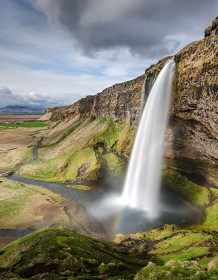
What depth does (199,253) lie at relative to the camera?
974 inches

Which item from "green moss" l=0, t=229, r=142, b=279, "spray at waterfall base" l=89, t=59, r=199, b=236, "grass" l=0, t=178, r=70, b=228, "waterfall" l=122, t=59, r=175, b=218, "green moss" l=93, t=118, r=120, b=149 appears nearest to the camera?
"green moss" l=0, t=229, r=142, b=279

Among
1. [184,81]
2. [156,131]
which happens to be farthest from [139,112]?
[184,81]

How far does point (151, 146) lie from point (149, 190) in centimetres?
1010

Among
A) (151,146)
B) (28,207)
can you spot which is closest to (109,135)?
(151,146)

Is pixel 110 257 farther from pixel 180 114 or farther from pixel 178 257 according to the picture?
pixel 180 114

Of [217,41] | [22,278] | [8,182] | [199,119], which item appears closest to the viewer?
[22,278]

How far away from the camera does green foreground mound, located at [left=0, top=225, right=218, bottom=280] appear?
51.6 ft

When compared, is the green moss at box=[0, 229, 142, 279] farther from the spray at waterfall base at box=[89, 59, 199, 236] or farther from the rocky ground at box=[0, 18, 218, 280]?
the spray at waterfall base at box=[89, 59, 199, 236]

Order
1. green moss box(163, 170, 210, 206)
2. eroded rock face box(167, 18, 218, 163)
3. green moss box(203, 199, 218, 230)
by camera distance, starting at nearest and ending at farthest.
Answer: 1. green moss box(203, 199, 218, 230)
2. eroded rock face box(167, 18, 218, 163)
3. green moss box(163, 170, 210, 206)

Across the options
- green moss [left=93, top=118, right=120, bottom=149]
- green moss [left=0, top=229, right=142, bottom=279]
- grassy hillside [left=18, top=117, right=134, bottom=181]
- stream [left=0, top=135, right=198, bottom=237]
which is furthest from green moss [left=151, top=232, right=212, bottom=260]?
green moss [left=93, top=118, right=120, bottom=149]

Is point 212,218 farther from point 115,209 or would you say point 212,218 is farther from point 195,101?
point 195,101

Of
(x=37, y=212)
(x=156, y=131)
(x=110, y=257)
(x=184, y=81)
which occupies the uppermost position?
(x=184, y=81)

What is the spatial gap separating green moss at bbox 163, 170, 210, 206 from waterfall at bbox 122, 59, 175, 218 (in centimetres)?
299

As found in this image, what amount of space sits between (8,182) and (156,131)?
113 feet
